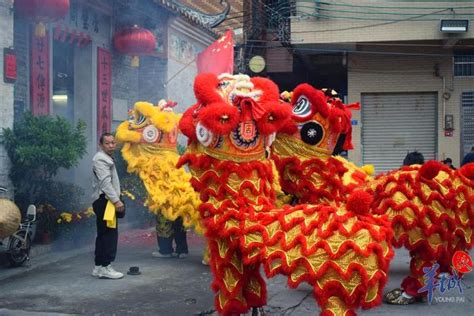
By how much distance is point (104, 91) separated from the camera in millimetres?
10172

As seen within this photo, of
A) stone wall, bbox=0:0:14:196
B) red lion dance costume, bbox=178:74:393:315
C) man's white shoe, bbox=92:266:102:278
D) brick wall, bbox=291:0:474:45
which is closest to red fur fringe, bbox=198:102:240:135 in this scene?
red lion dance costume, bbox=178:74:393:315

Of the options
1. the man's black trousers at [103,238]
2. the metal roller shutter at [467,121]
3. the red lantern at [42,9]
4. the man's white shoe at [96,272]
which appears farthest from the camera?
the metal roller shutter at [467,121]

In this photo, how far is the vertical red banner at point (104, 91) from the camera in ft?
32.8

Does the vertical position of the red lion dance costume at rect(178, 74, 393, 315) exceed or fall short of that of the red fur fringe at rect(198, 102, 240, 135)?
it falls short

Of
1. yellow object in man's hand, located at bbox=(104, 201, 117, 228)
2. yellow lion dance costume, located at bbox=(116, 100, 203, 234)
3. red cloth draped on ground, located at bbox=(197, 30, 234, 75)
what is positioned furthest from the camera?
red cloth draped on ground, located at bbox=(197, 30, 234, 75)

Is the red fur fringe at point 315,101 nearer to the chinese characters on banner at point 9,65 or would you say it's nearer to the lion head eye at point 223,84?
the lion head eye at point 223,84

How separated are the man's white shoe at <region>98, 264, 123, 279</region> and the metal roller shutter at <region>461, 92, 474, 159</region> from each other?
10364 millimetres

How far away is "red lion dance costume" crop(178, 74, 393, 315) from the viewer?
3.47 m

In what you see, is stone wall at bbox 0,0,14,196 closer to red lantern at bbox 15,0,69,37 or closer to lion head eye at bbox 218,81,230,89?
red lantern at bbox 15,0,69,37

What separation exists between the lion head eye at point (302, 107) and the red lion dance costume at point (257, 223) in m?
0.88

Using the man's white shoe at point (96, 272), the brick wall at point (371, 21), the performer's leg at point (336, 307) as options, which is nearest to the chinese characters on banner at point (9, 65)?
the man's white shoe at point (96, 272)

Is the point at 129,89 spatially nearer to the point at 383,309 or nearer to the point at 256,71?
the point at 256,71

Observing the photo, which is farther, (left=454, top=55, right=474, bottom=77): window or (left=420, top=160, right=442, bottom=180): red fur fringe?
(left=454, top=55, right=474, bottom=77): window

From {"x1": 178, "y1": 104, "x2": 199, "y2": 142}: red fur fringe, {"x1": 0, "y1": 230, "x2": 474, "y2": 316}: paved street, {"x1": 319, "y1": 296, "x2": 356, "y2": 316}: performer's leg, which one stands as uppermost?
{"x1": 178, "y1": 104, "x2": 199, "y2": 142}: red fur fringe
